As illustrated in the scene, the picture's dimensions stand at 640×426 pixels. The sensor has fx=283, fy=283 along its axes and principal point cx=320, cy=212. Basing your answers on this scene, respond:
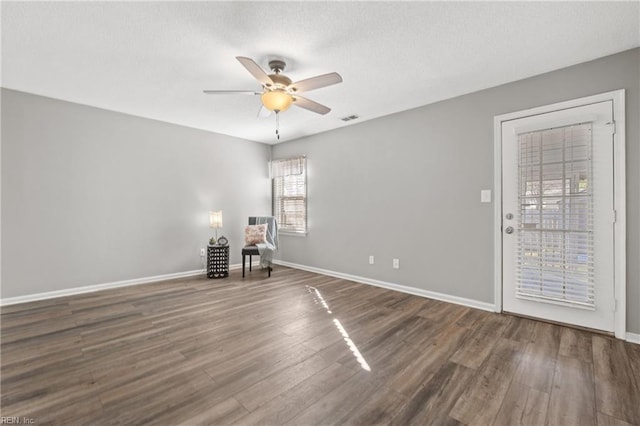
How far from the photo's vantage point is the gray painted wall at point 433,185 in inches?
99.5

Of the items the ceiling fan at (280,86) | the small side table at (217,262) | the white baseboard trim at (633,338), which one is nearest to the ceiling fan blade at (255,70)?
the ceiling fan at (280,86)

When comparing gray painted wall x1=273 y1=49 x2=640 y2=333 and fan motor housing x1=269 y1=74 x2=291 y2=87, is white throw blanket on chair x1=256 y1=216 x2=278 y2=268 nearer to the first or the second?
gray painted wall x1=273 y1=49 x2=640 y2=333

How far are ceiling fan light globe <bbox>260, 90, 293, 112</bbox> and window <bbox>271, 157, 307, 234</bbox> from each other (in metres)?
2.64

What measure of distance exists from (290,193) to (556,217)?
4.13m

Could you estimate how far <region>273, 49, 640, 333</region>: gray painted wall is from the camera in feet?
8.29

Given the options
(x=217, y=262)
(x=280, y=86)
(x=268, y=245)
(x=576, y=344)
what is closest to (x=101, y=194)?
(x=217, y=262)

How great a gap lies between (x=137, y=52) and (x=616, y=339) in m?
4.85

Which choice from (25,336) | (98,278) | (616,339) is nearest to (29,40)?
(25,336)

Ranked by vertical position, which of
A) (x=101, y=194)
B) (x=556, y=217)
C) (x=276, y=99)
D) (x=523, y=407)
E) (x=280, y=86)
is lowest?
(x=523, y=407)

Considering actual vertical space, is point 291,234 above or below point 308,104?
Answer: below

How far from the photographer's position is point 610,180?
8.18ft

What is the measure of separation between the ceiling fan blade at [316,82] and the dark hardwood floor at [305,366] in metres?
2.22

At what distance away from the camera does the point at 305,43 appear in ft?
7.75

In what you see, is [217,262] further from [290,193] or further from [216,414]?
[216,414]
